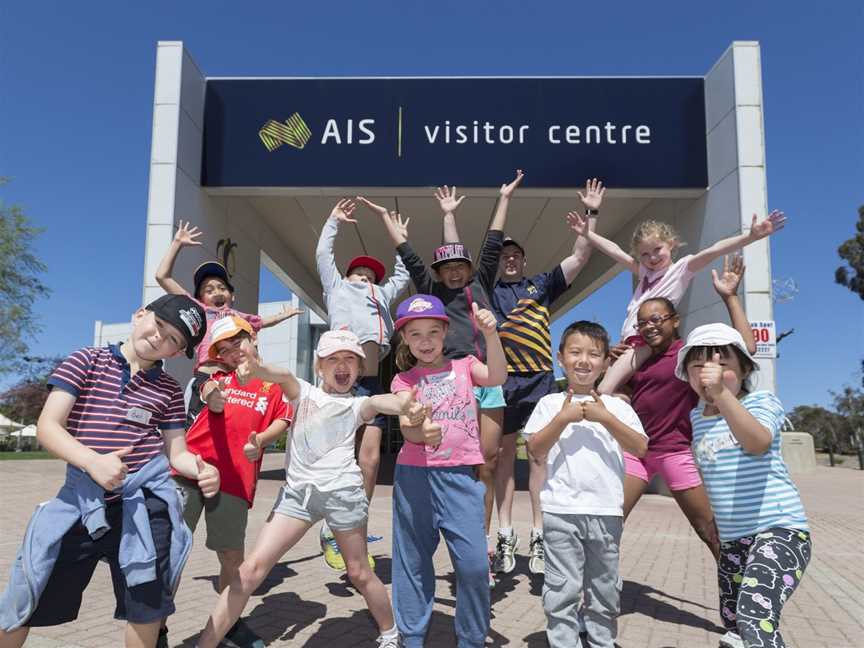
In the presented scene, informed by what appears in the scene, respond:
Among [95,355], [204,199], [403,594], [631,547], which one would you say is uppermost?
[204,199]

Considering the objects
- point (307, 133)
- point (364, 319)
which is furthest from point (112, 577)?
point (307, 133)

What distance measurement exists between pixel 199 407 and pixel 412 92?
6.16 m

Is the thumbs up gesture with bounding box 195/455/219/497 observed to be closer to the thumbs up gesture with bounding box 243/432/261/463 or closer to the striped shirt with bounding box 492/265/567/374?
the thumbs up gesture with bounding box 243/432/261/463

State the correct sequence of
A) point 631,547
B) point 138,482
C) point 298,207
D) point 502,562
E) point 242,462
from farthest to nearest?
1. point 298,207
2. point 631,547
3. point 502,562
4. point 242,462
5. point 138,482

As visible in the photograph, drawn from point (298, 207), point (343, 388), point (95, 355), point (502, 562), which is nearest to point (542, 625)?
point (502, 562)

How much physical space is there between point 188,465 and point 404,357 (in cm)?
117

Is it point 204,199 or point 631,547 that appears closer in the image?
point 631,547

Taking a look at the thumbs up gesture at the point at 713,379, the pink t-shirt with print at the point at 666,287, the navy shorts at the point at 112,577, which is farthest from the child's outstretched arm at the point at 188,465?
the pink t-shirt with print at the point at 666,287

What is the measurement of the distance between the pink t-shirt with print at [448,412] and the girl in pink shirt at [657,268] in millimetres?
1093

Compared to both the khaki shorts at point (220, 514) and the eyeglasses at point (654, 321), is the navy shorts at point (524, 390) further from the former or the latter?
the khaki shorts at point (220, 514)

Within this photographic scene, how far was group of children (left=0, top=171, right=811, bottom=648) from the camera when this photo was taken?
7.15ft

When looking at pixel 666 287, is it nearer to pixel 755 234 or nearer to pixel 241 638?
pixel 755 234

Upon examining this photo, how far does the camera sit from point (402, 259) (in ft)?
13.9

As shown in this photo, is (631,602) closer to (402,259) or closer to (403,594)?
(403,594)
